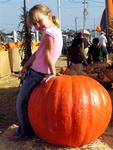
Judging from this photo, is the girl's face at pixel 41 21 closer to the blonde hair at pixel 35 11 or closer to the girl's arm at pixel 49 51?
the blonde hair at pixel 35 11

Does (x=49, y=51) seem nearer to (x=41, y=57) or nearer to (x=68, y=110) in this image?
(x=41, y=57)

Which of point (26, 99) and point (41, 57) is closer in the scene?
point (41, 57)

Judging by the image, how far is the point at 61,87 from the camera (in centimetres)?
556

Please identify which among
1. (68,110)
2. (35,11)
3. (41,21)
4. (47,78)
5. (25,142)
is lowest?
(25,142)

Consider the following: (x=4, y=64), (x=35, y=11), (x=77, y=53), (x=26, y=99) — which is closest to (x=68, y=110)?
(x=26, y=99)

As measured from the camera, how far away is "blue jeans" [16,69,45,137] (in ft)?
19.2

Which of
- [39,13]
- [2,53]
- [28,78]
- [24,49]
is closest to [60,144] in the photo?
[28,78]

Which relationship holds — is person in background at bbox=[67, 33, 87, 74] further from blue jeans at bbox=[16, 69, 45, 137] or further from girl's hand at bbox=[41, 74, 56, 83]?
girl's hand at bbox=[41, 74, 56, 83]

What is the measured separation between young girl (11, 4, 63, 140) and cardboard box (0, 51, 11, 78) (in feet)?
33.6

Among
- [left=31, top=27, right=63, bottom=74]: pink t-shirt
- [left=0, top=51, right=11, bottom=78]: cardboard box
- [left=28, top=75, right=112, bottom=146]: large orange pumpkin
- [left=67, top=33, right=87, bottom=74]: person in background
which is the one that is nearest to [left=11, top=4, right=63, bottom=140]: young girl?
[left=31, top=27, right=63, bottom=74]: pink t-shirt

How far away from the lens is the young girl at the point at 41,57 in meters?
5.60

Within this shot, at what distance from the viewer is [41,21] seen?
5.66 meters

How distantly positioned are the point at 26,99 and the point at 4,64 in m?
10.8

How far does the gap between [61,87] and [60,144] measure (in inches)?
27.5
